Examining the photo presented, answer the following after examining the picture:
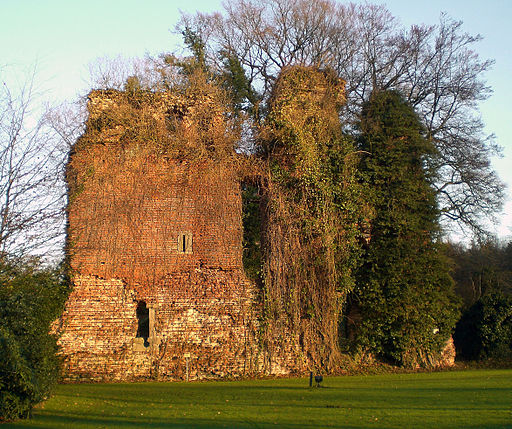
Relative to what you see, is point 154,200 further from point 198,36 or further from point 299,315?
point 198,36

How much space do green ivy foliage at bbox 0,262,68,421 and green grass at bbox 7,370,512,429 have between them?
1.35 feet

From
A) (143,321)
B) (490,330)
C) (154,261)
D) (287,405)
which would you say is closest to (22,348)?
(287,405)

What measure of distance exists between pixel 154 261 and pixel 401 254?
7173 mm

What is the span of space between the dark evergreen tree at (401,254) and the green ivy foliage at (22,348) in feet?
30.3

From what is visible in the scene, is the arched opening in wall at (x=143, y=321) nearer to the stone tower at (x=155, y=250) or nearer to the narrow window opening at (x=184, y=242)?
the stone tower at (x=155, y=250)

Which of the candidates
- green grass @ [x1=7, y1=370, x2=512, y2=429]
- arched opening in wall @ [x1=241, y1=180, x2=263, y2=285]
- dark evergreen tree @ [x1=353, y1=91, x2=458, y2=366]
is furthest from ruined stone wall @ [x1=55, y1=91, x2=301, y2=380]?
dark evergreen tree @ [x1=353, y1=91, x2=458, y2=366]

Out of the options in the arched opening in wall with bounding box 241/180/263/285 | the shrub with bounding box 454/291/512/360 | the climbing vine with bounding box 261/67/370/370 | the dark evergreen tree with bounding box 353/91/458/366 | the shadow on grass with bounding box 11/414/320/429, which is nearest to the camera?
the shadow on grass with bounding box 11/414/320/429

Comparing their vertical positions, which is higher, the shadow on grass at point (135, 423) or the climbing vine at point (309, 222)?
the climbing vine at point (309, 222)

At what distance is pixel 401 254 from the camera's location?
16.5 m

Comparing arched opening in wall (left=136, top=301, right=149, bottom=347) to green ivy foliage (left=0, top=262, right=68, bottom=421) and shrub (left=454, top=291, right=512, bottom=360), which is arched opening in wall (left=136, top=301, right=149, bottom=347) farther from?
shrub (left=454, top=291, right=512, bottom=360)

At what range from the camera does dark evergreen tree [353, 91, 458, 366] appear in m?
15.9

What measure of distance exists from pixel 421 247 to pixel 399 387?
625 cm

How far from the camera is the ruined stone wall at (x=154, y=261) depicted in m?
14.5

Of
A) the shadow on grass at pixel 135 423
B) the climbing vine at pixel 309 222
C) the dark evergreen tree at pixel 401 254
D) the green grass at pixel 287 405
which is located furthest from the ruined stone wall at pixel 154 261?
the shadow on grass at pixel 135 423
